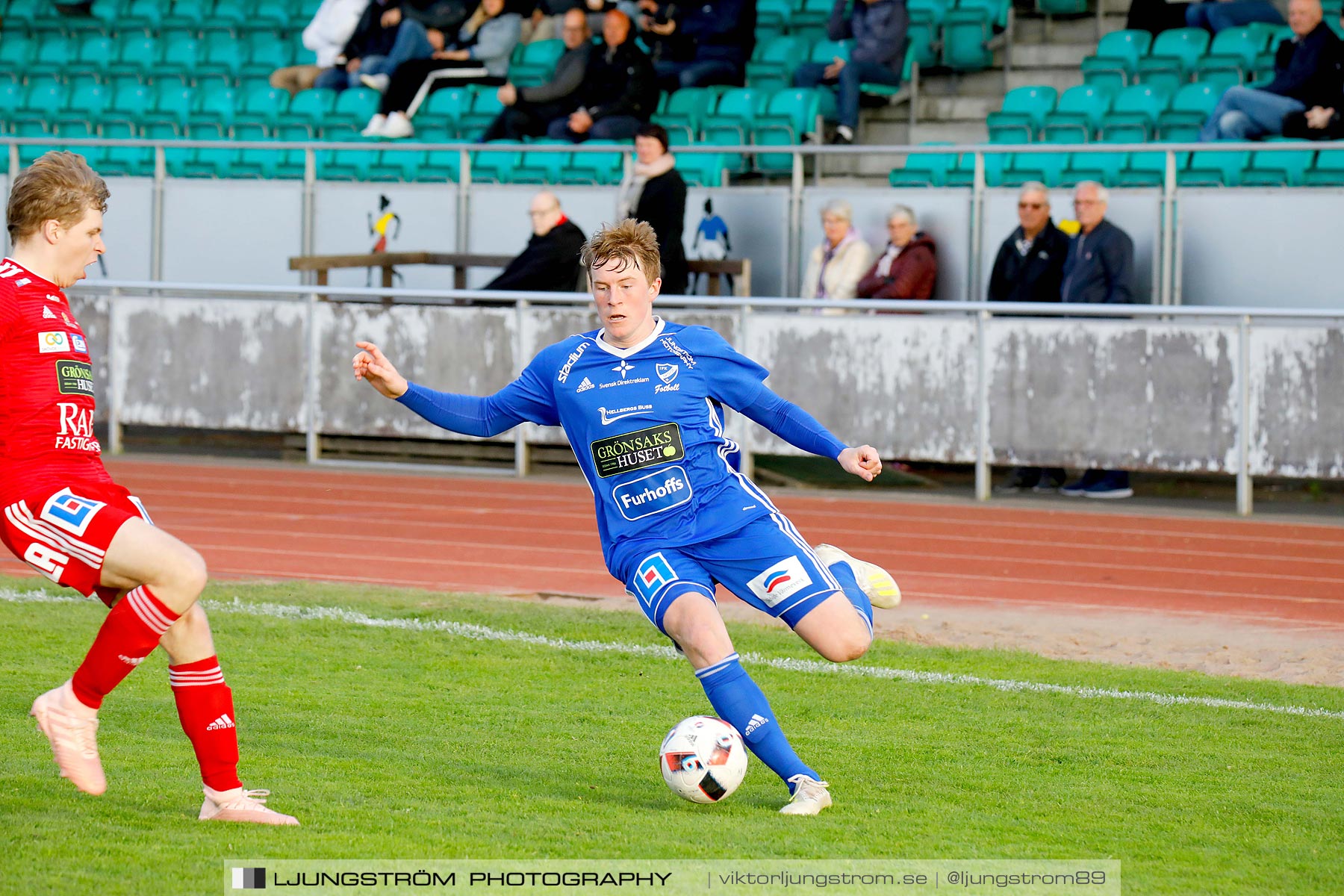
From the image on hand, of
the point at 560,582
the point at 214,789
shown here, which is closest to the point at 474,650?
the point at 560,582

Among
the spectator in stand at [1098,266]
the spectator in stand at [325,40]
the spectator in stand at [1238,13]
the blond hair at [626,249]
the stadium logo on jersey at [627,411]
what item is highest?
the spectator in stand at [325,40]

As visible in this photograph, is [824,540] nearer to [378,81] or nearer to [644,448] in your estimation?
[644,448]

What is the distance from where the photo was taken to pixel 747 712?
4691 mm

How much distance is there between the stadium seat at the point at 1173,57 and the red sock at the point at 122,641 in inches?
506

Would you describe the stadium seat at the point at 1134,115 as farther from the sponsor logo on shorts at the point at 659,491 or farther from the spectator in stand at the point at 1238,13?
the sponsor logo on shorts at the point at 659,491

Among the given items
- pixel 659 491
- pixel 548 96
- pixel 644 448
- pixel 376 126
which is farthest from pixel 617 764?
pixel 376 126

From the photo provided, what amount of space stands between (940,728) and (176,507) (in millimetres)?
6733

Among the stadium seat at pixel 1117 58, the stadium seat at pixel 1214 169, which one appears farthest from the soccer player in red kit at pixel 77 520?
the stadium seat at pixel 1117 58

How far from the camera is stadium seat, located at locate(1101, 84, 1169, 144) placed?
14.4 m

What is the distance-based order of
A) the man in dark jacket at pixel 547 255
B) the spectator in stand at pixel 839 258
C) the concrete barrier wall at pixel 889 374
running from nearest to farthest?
A: the concrete barrier wall at pixel 889 374 < the spectator in stand at pixel 839 258 < the man in dark jacket at pixel 547 255

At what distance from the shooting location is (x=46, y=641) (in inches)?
274

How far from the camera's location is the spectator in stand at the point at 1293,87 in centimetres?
1288

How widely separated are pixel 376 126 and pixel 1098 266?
8.35 m

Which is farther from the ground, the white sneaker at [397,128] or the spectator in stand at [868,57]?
the spectator in stand at [868,57]
